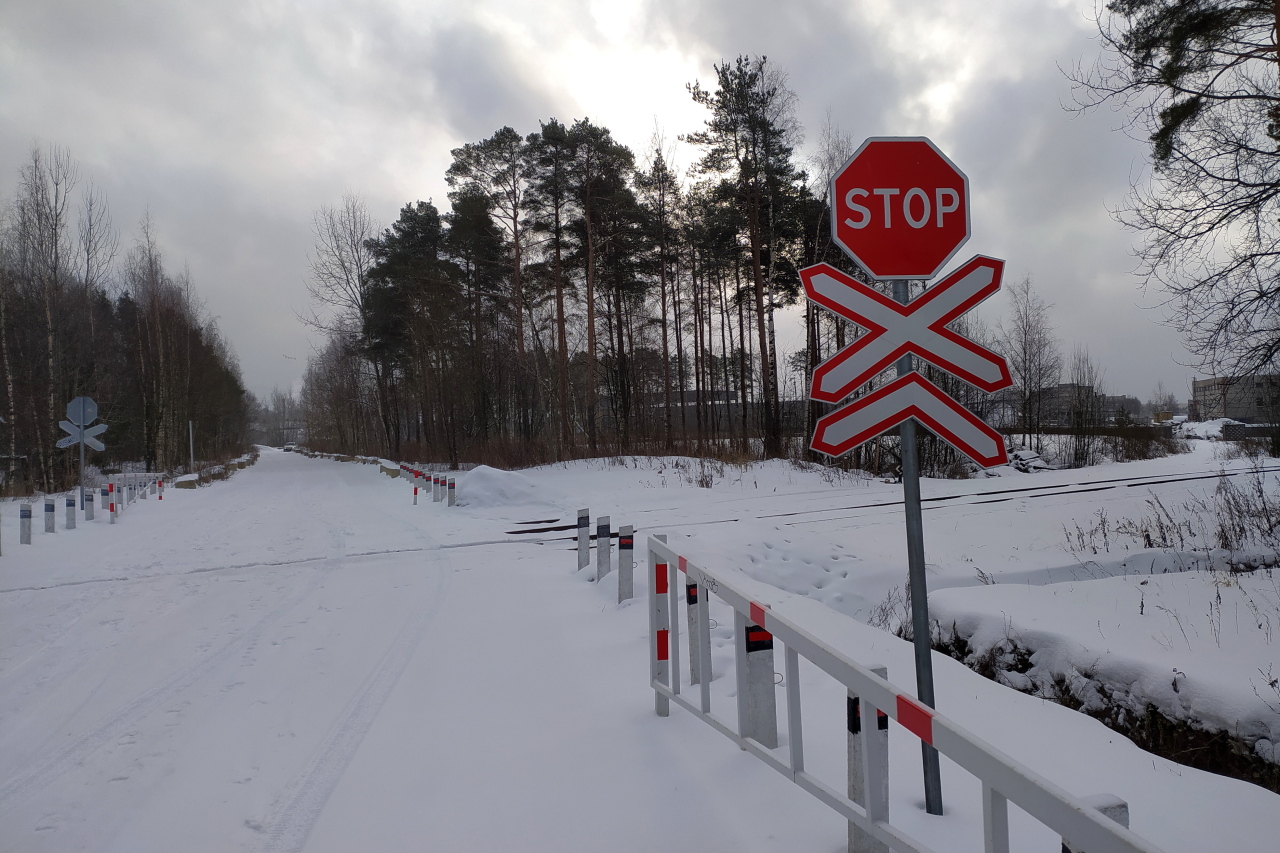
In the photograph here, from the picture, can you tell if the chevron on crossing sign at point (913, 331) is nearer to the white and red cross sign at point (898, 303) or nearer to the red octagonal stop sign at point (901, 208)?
the white and red cross sign at point (898, 303)

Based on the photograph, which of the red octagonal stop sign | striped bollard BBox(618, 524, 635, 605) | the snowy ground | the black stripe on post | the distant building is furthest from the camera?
the distant building

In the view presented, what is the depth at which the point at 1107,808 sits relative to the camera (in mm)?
1645

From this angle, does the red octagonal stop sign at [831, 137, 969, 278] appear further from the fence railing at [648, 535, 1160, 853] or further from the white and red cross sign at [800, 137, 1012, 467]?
the fence railing at [648, 535, 1160, 853]

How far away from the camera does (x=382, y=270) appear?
36.4 metres

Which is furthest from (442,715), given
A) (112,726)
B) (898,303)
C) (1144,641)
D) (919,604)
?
(1144,641)

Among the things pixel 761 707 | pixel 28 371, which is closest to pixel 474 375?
pixel 28 371

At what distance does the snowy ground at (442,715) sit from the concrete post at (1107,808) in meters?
1.47

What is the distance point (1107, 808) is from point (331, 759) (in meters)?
3.90

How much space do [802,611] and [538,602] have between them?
2.94 m

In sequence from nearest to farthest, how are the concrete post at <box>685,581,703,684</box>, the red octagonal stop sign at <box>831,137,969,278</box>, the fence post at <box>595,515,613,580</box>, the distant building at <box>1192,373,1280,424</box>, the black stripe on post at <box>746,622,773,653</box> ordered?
the red octagonal stop sign at <box>831,137,969,278</box> < the black stripe on post at <box>746,622,773,653</box> < the concrete post at <box>685,581,703,684</box> < the fence post at <box>595,515,613,580</box> < the distant building at <box>1192,373,1280,424</box>

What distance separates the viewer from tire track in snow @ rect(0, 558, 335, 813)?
3.77 metres

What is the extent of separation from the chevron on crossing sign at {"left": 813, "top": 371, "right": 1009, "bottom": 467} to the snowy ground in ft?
5.47

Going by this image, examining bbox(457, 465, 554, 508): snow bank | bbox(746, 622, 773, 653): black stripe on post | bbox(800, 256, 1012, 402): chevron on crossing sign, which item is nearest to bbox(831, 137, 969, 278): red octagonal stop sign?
bbox(800, 256, 1012, 402): chevron on crossing sign

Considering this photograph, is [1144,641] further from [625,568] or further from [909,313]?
[625,568]
